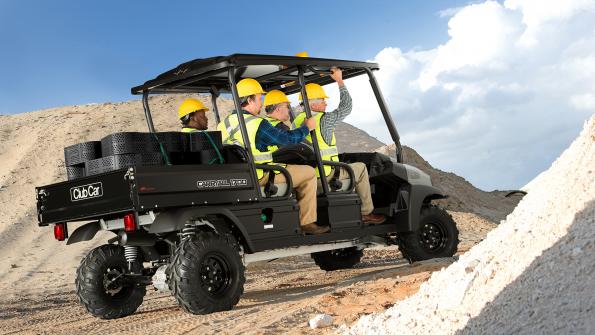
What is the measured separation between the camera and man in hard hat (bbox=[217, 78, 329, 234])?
26.8ft

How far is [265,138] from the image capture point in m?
8.22

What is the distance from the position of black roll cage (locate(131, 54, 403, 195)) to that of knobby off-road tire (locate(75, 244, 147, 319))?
163cm

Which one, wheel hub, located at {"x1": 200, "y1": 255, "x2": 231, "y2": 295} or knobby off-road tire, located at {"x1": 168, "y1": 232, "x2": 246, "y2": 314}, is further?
wheel hub, located at {"x1": 200, "y1": 255, "x2": 231, "y2": 295}

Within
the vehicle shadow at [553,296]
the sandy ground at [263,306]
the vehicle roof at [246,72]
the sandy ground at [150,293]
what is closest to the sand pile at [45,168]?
the sandy ground at [150,293]

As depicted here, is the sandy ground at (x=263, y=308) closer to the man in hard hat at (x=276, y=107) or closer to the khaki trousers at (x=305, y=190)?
the khaki trousers at (x=305, y=190)

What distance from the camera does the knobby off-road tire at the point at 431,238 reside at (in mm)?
10195

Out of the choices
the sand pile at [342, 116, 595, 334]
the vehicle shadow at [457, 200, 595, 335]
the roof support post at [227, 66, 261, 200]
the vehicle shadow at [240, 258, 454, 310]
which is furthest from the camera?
the vehicle shadow at [240, 258, 454, 310]

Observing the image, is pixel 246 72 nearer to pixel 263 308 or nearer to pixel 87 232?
pixel 87 232

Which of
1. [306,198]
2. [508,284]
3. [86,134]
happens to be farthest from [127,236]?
[86,134]

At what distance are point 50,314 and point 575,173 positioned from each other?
21.6 feet

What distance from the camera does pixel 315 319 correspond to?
636 centimetres

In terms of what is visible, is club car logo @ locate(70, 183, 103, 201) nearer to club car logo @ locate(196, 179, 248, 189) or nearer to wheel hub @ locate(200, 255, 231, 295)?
club car logo @ locate(196, 179, 248, 189)

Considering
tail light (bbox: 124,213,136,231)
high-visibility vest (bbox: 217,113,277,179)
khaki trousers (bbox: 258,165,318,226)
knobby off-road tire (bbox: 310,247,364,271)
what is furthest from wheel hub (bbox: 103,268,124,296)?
knobby off-road tire (bbox: 310,247,364,271)

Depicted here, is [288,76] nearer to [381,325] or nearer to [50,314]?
[50,314]
